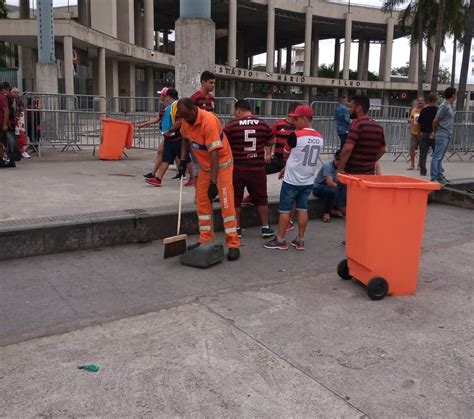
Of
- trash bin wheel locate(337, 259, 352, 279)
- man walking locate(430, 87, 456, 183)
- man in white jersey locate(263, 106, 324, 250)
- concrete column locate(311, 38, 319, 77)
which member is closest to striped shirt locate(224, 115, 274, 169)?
man in white jersey locate(263, 106, 324, 250)

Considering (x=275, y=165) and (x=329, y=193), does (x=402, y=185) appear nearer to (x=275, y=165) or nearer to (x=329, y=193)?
(x=275, y=165)

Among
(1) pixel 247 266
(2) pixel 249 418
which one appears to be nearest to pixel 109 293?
(1) pixel 247 266

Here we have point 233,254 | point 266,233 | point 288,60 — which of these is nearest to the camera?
point 233,254

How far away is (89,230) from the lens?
5961 millimetres

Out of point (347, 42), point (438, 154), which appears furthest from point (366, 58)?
point (438, 154)

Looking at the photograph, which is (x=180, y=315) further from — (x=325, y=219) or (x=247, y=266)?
(x=325, y=219)

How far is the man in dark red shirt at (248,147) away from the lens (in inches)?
241

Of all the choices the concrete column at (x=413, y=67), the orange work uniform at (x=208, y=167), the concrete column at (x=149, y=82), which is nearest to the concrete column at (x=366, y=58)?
the concrete column at (x=413, y=67)

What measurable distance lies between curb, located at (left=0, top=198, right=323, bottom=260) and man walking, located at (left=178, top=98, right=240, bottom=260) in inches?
34.7

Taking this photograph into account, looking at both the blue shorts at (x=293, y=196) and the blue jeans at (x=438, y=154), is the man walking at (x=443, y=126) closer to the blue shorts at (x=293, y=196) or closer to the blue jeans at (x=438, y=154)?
the blue jeans at (x=438, y=154)

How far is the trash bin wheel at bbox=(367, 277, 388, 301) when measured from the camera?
182 inches

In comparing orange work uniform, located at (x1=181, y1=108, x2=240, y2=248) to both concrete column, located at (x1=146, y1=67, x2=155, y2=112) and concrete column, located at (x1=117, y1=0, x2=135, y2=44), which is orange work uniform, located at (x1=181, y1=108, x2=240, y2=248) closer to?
concrete column, located at (x1=117, y1=0, x2=135, y2=44)

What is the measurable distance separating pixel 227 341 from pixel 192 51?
23.2 feet

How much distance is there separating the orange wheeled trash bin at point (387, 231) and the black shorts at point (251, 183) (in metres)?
1.66
